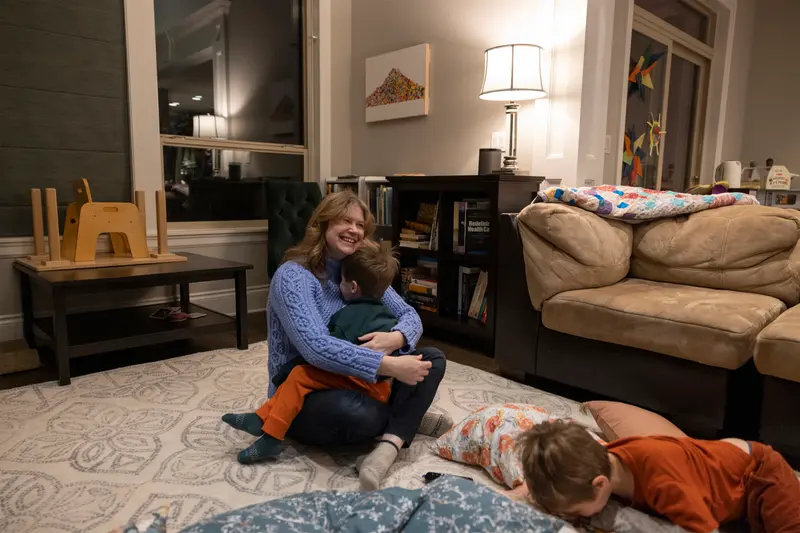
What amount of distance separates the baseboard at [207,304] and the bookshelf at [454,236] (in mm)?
1152

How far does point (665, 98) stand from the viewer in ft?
15.2

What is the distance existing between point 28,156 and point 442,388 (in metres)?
2.56

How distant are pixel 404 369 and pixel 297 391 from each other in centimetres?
33

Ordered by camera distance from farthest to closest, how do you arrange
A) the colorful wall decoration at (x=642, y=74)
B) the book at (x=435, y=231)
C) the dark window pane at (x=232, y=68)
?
the colorful wall decoration at (x=642, y=74) < the dark window pane at (x=232, y=68) < the book at (x=435, y=231)

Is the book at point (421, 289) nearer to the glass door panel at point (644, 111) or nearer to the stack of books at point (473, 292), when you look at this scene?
the stack of books at point (473, 292)

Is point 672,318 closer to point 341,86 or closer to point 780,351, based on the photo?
point 780,351

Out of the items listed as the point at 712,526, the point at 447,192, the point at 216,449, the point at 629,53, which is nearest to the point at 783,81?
the point at 629,53

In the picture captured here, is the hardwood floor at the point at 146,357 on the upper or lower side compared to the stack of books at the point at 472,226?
lower

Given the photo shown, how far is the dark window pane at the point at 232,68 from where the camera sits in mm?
3570

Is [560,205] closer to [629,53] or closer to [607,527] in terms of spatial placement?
[607,527]

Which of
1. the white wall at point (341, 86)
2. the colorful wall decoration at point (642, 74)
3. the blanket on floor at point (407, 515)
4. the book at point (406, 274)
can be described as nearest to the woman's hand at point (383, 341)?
the blanket on floor at point (407, 515)

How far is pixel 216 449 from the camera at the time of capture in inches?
71.9

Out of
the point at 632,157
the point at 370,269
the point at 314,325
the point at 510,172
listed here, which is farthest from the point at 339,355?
the point at 632,157

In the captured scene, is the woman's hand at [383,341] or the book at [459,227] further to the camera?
the book at [459,227]
